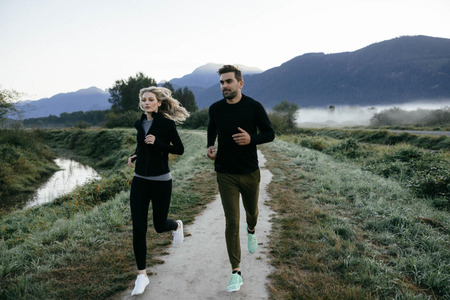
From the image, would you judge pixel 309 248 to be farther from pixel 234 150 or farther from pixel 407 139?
pixel 407 139

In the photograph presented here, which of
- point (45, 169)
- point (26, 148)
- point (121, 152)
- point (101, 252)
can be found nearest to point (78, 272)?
point (101, 252)

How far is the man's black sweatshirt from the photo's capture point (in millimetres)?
A: 3127

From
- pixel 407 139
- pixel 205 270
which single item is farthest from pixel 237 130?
pixel 407 139

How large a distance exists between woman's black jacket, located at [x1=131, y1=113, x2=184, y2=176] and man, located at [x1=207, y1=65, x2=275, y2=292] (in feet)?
2.03

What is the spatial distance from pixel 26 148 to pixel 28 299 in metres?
28.6

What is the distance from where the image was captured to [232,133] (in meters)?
3.12

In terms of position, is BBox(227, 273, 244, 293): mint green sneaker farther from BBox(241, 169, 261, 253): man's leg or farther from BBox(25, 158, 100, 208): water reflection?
BBox(25, 158, 100, 208): water reflection

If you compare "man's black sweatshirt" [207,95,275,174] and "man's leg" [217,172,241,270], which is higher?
"man's black sweatshirt" [207,95,275,174]

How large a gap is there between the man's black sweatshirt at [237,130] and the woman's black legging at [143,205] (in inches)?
34.1

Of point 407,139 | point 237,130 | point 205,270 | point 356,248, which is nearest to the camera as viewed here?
point 237,130

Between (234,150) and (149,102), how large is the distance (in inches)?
55.1

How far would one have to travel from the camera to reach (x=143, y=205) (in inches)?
126

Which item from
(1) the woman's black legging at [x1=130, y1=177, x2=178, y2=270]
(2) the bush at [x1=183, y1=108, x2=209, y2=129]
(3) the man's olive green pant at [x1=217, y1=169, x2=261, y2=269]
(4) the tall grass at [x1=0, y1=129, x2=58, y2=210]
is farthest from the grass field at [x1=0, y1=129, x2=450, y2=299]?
(2) the bush at [x1=183, y1=108, x2=209, y2=129]

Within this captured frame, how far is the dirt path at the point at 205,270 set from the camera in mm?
3035
